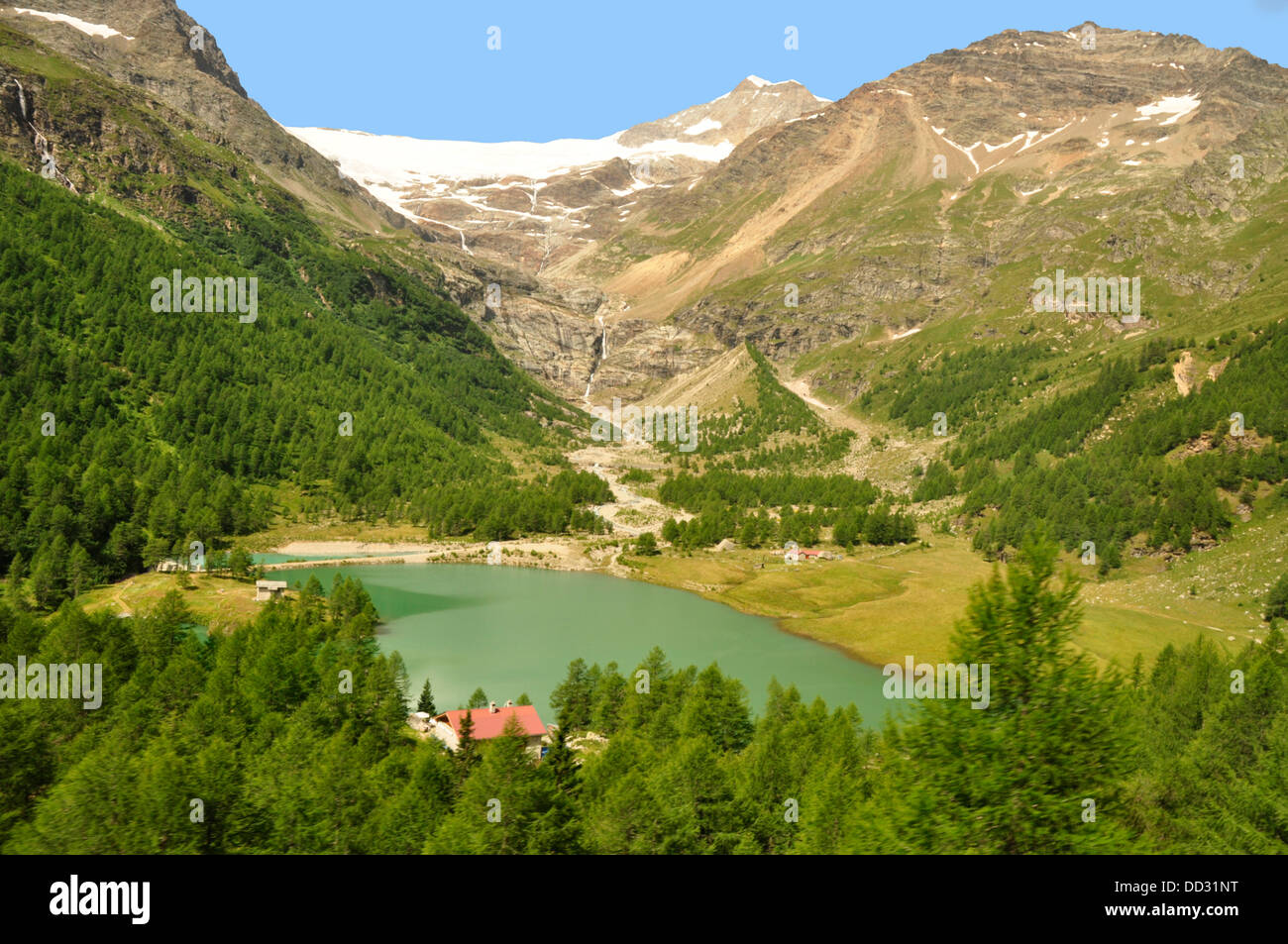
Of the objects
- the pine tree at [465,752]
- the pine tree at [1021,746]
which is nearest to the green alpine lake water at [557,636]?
the pine tree at [465,752]


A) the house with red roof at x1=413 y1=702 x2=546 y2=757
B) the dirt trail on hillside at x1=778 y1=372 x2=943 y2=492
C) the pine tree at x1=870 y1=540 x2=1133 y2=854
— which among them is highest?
the dirt trail on hillside at x1=778 y1=372 x2=943 y2=492

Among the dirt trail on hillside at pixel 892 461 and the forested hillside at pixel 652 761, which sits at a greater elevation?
the dirt trail on hillside at pixel 892 461

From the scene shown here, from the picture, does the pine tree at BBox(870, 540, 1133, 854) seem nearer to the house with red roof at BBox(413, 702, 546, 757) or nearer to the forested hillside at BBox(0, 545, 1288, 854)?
the forested hillside at BBox(0, 545, 1288, 854)

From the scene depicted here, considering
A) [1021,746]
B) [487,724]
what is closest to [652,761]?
[487,724]

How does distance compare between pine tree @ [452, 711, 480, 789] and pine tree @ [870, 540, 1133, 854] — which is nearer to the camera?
pine tree @ [870, 540, 1133, 854]

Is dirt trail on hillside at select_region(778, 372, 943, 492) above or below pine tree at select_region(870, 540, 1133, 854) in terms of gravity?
above

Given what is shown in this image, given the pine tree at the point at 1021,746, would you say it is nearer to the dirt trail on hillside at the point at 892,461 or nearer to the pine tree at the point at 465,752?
the pine tree at the point at 465,752

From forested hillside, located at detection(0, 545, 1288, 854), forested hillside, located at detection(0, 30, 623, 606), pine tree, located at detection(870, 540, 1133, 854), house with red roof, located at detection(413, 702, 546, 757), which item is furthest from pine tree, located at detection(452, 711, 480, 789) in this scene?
forested hillside, located at detection(0, 30, 623, 606)
